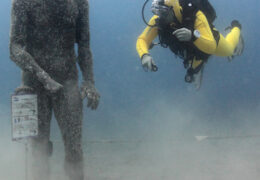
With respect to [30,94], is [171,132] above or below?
below

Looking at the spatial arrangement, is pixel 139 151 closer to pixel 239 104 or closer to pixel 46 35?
pixel 239 104

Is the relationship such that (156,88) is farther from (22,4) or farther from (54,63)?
(22,4)

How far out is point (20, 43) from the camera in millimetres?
2094

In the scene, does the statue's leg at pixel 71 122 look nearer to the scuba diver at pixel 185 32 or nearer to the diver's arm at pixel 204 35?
the scuba diver at pixel 185 32

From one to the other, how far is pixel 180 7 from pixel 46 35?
138cm

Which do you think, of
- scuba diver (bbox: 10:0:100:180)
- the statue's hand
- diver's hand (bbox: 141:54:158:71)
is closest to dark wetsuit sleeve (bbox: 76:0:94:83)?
scuba diver (bbox: 10:0:100:180)

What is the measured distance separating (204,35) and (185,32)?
22 cm

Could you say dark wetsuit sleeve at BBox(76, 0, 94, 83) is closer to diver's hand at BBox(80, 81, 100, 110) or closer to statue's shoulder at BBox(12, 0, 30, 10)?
diver's hand at BBox(80, 81, 100, 110)

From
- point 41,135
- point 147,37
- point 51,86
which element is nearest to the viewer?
point 51,86

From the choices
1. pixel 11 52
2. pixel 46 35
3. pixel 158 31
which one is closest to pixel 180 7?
pixel 158 31

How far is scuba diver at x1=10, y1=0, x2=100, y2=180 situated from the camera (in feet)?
6.79

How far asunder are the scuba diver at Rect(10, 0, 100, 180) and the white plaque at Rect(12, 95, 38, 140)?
0.23ft

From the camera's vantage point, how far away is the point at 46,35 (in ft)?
7.06

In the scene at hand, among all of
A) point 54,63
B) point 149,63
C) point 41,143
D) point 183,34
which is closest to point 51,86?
point 54,63
